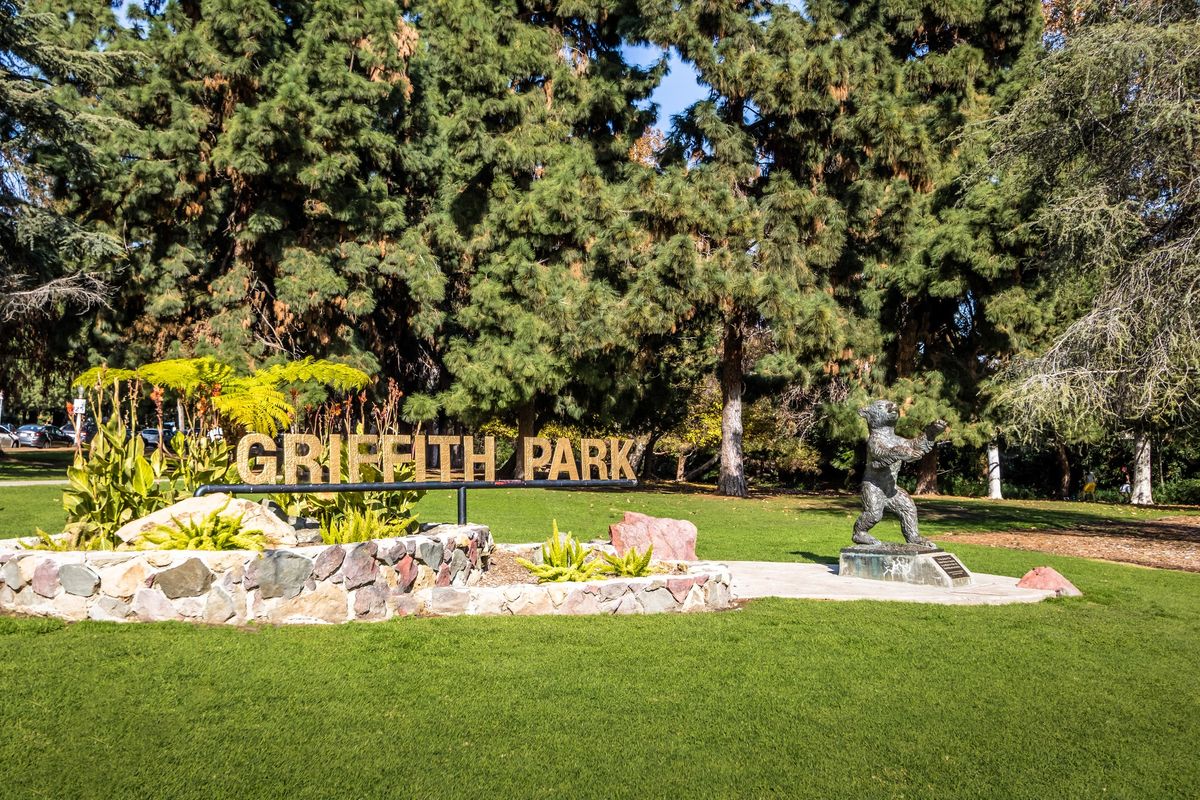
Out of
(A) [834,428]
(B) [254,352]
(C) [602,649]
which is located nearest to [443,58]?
(B) [254,352]

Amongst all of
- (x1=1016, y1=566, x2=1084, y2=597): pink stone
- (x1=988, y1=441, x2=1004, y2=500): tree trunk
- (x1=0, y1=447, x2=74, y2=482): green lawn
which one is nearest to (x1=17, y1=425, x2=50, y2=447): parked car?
(x1=0, y1=447, x2=74, y2=482): green lawn

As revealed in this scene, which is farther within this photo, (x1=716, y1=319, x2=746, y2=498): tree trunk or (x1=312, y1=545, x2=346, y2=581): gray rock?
(x1=716, y1=319, x2=746, y2=498): tree trunk

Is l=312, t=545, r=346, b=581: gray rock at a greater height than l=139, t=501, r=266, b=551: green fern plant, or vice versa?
l=139, t=501, r=266, b=551: green fern plant

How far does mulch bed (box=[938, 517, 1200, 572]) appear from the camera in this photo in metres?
13.0

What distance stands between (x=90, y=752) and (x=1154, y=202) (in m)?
16.3

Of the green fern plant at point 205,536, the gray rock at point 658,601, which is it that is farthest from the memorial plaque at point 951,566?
the green fern plant at point 205,536

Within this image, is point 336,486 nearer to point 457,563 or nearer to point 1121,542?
point 457,563

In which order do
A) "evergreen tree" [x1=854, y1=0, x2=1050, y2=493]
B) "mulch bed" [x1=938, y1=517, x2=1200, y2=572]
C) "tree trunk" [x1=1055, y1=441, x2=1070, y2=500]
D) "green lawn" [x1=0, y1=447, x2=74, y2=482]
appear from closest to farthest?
"mulch bed" [x1=938, y1=517, x2=1200, y2=572] → "green lawn" [x1=0, y1=447, x2=74, y2=482] → "evergreen tree" [x1=854, y1=0, x2=1050, y2=493] → "tree trunk" [x1=1055, y1=441, x2=1070, y2=500]

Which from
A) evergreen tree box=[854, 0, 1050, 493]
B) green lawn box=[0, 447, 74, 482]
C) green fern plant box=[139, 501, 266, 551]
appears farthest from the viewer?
evergreen tree box=[854, 0, 1050, 493]

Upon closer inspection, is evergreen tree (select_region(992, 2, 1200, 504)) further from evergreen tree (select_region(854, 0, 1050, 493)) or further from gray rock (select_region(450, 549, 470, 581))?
gray rock (select_region(450, 549, 470, 581))

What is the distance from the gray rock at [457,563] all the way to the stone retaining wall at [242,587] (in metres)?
0.39

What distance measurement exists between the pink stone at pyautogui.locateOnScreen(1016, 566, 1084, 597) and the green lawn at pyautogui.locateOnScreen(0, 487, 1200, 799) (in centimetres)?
114

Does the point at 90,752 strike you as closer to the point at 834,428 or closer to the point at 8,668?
the point at 8,668

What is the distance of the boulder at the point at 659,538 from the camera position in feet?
32.5
